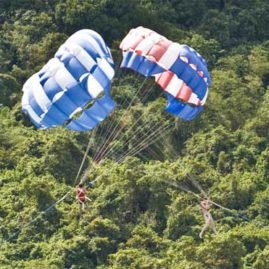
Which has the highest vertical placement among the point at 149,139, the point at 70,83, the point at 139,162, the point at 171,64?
the point at 171,64

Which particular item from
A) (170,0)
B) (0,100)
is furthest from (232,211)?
(170,0)

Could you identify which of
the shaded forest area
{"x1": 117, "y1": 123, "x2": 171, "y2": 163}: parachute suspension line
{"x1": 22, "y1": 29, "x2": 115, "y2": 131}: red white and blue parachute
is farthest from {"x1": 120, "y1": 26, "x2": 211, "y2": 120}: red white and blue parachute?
{"x1": 117, "y1": 123, "x2": 171, "y2": 163}: parachute suspension line

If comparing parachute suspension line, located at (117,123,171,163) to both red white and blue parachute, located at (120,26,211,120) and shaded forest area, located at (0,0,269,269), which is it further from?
red white and blue parachute, located at (120,26,211,120)

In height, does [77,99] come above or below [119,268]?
above

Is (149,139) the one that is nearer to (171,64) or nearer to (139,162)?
(139,162)

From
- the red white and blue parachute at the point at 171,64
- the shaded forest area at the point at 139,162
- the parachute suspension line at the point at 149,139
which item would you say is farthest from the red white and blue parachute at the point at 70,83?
the parachute suspension line at the point at 149,139

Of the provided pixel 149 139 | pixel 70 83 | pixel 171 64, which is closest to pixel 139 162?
pixel 149 139

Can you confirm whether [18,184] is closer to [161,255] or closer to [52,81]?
[161,255]
